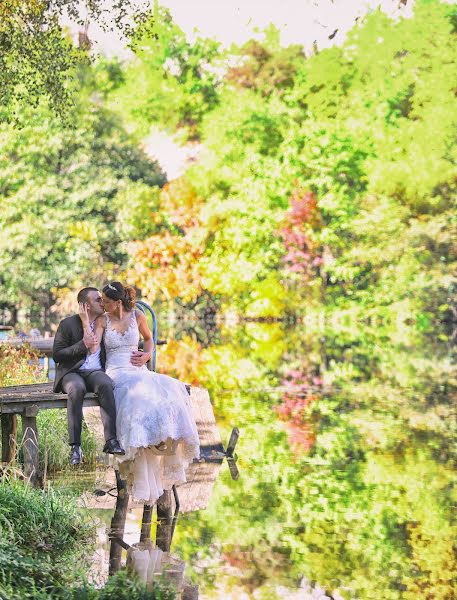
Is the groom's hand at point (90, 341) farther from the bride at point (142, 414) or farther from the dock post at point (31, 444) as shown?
the dock post at point (31, 444)

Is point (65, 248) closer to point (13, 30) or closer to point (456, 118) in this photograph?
point (456, 118)

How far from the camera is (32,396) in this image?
9.27 metres

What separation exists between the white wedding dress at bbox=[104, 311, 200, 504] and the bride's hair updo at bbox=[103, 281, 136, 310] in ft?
2.02

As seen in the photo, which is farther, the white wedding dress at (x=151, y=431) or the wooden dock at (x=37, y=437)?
the wooden dock at (x=37, y=437)

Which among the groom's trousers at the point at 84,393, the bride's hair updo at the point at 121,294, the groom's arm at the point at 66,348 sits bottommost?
the groom's trousers at the point at 84,393

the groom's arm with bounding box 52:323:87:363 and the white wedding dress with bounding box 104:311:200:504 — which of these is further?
the groom's arm with bounding box 52:323:87:363

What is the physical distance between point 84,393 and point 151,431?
0.73 m

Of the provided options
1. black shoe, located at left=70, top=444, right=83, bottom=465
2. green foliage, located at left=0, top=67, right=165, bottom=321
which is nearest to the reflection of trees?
black shoe, located at left=70, top=444, right=83, bottom=465

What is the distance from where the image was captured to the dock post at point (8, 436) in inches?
393

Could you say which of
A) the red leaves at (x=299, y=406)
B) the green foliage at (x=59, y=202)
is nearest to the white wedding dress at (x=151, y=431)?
the red leaves at (x=299, y=406)

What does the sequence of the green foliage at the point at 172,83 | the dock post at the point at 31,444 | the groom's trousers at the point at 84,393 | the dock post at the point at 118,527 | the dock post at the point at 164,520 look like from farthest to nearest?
the green foliage at the point at 172,83 < the dock post at the point at 31,444 < the groom's trousers at the point at 84,393 < the dock post at the point at 164,520 < the dock post at the point at 118,527

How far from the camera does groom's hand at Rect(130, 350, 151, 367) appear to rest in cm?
969

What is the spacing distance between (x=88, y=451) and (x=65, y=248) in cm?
3712

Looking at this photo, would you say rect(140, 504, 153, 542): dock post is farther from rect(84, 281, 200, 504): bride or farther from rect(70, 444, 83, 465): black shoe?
rect(70, 444, 83, 465): black shoe
